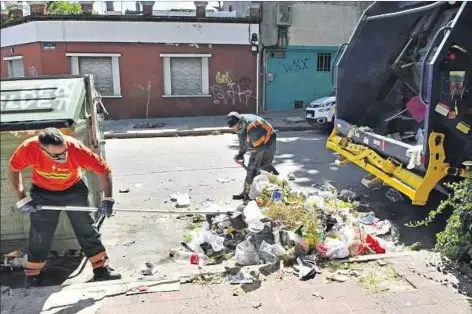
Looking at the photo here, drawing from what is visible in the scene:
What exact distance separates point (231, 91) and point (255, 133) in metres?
8.94

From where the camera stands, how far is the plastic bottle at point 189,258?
3951 mm

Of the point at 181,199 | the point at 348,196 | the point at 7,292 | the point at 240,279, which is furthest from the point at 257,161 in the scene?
the point at 7,292

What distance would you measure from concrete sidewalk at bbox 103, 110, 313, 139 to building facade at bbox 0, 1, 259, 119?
0.67 metres

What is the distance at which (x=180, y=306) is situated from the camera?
3.06 metres

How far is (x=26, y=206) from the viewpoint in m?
3.33

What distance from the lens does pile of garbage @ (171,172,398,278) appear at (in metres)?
3.69

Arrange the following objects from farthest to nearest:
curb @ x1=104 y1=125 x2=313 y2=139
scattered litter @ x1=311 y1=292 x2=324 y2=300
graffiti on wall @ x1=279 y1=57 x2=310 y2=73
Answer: graffiti on wall @ x1=279 y1=57 x2=310 y2=73 → curb @ x1=104 y1=125 x2=313 y2=139 → scattered litter @ x1=311 y1=292 x2=324 y2=300

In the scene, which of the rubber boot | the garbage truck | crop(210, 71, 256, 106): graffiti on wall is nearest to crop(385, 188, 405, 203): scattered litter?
the garbage truck

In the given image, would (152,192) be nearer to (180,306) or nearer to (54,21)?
(180,306)

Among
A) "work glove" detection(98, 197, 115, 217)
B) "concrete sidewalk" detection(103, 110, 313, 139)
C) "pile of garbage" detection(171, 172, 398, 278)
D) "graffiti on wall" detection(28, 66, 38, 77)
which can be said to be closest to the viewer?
"work glove" detection(98, 197, 115, 217)

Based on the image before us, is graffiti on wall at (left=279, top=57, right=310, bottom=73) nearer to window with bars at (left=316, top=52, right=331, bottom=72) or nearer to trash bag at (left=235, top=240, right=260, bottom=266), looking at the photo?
window with bars at (left=316, top=52, right=331, bottom=72)

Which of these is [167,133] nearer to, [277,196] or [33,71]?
[33,71]

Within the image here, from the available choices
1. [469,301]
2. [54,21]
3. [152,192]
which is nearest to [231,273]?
[469,301]

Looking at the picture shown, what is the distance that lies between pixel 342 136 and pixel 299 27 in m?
9.24
